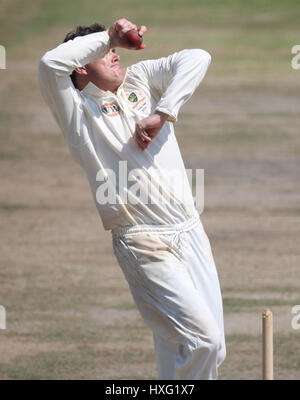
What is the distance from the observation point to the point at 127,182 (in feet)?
16.0

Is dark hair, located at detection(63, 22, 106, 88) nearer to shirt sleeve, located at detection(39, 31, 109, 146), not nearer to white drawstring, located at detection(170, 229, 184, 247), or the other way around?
shirt sleeve, located at detection(39, 31, 109, 146)

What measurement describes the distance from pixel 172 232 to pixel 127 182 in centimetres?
32

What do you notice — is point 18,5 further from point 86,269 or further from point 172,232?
point 172,232

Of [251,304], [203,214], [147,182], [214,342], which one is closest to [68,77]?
[147,182]

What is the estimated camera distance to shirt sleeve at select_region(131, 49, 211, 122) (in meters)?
4.79

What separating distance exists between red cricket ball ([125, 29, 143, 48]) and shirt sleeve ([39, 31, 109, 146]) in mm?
123

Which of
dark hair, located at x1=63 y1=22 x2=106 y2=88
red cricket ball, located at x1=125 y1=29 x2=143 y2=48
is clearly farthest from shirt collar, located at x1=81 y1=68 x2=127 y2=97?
red cricket ball, located at x1=125 y1=29 x2=143 y2=48

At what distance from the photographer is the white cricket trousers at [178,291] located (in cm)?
480

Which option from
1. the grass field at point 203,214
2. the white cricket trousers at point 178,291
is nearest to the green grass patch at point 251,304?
the grass field at point 203,214

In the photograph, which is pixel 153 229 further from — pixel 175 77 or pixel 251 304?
pixel 251 304

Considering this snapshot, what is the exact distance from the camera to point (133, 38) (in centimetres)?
469

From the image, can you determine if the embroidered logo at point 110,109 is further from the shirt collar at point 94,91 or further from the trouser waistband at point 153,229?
the trouser waistband at point 153,229

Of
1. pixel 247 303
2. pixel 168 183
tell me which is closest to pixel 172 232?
pixel 168 183

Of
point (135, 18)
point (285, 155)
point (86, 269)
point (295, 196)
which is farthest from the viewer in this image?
point (135, 18)
